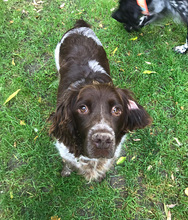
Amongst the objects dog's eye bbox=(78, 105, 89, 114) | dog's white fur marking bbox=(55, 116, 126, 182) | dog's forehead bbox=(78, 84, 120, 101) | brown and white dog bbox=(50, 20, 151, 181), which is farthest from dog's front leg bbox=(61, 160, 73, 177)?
dog's forehead bbox=(78, 84, 120, 101)

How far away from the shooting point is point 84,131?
2.08m

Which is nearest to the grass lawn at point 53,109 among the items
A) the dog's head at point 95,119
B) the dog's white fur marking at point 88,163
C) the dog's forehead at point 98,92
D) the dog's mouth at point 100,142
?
the dog's white fur marking at point 88,163

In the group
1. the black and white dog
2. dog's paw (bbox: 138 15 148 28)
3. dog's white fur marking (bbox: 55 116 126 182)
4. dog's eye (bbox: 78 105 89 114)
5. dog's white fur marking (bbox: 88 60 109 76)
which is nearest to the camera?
dog's eye (bbox: 78 105 89 114)

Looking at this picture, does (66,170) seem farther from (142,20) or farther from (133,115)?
(142,20)

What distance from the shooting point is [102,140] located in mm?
1883

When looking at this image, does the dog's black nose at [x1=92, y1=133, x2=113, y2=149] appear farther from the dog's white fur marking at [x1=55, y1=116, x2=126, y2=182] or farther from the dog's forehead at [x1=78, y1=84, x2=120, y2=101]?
the dog's white fur marking at [x1=55, y1=116, x2=126, y2=182]

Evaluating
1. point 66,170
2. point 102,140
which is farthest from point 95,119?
point 66,170

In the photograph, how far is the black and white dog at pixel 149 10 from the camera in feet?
13.3

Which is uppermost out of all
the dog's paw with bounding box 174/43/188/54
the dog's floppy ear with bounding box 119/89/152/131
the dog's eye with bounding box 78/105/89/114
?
the dog's eye with bounding box 78/105/89/114

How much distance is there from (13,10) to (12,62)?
170cm

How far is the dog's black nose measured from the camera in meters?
1.88

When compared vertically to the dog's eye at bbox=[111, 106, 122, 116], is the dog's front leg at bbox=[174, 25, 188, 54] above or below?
below

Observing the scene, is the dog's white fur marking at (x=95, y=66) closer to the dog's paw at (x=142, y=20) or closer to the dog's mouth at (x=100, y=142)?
the dog's mouth at (x=100, y=142)

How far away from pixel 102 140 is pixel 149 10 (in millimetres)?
3628
